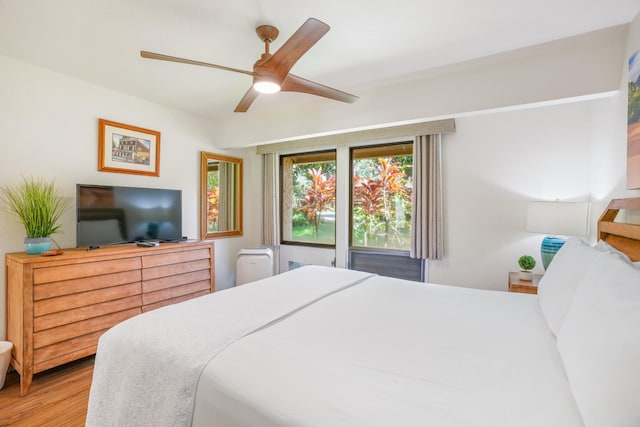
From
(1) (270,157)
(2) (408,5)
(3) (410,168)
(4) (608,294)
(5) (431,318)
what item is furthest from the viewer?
(1) (270,157)

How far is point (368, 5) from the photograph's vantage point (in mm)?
1633

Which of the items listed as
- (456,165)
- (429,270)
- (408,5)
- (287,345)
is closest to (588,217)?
(456,165)

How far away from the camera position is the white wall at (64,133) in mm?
2295

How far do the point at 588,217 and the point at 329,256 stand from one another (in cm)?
270

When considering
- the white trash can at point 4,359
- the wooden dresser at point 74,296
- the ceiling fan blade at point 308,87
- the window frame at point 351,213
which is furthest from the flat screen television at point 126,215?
the window frame at point 351,213

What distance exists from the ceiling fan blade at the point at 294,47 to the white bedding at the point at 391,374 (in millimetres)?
1445

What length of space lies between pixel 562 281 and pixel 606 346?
739 mm

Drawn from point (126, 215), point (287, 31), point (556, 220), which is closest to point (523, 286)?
point (556, 220)

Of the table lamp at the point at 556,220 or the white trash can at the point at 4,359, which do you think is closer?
the white trash can at the point at 4,359

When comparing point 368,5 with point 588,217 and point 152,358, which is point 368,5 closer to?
point 152,358

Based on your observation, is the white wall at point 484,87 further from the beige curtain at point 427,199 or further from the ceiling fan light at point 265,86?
the ceiling fan light at point 265,86

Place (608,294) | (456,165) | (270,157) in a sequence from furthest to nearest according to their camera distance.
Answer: (270,157), (456,165), (608,294)

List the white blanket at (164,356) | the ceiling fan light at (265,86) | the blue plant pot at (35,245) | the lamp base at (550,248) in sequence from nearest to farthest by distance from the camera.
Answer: the white blanket at (164,356)
the ceiling fan light at (265,86)
the blue plant pot at (35,245)
the lamp base at (550,248)

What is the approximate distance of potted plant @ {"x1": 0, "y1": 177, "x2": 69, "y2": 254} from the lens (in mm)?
2197
